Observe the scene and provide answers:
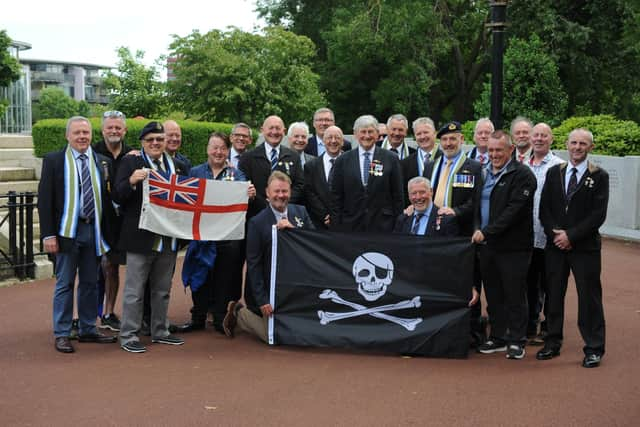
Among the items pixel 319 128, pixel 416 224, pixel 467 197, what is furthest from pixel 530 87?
pixel 416 224

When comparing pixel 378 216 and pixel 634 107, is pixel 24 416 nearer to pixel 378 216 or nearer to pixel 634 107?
pixel 378 216

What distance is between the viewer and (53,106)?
408ft

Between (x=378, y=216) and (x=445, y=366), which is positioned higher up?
(x=378, y=216)

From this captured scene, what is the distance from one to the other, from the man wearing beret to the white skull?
1.84m

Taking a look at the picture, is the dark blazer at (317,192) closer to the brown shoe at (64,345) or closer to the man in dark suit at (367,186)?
the man in dark suit at (367,186)

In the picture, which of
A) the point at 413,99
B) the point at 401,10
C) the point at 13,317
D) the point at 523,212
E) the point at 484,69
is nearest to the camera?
the point at 523,212

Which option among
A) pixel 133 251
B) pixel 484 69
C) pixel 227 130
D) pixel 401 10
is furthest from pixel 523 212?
pixel 484 69

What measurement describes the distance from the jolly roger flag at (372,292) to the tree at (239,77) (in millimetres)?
18911

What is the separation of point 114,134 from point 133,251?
1.43 meters

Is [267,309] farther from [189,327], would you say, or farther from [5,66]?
[5,66]

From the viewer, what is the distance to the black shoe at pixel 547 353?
283 inches

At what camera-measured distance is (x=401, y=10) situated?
31516 millimetres

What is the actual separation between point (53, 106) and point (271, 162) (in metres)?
124

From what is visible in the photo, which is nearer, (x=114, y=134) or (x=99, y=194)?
(x=99, y=194)
